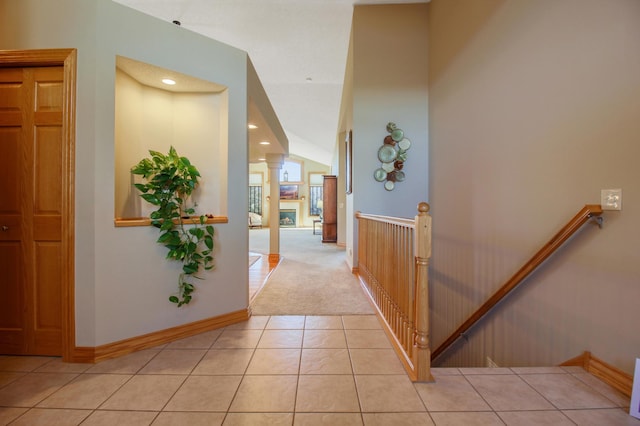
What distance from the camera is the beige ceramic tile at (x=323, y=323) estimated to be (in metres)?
2.41

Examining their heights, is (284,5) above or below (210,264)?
above

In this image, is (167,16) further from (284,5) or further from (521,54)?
(521,54)

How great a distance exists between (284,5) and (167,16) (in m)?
1.85

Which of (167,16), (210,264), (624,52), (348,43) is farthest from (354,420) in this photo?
(167,16)

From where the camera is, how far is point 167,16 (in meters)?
4.16

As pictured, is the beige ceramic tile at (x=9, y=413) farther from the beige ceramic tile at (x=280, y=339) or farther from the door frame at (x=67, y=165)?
the beige ceramic tile at (x=280, y=339)

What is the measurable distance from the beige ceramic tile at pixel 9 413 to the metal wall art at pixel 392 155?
3.86 meters

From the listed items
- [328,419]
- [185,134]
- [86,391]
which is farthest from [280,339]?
[185,134]

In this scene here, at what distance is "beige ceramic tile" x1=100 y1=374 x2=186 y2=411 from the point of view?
1.45 meters

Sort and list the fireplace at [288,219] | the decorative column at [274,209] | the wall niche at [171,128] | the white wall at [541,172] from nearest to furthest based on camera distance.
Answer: the white wall at [541,172]
the wall niche at [171,128]
the decorative column at [274,209]
the fireplace at [288,219]

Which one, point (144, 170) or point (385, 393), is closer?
point (385, 393)

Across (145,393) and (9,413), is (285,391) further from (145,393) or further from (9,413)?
(9,413)

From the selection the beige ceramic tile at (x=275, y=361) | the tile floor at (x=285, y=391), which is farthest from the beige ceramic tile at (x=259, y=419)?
the beige ceramic tile at (x=275, y=361)

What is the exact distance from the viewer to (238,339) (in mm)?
2180
